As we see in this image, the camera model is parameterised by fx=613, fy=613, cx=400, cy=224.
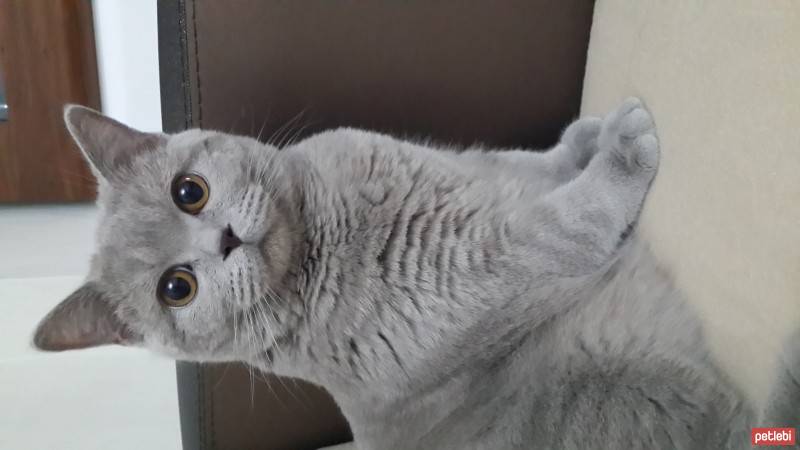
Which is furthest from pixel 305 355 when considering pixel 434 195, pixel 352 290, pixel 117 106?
pixel 117 106

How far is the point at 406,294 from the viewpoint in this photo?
981 millimetres

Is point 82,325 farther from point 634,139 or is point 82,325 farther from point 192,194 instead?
point 634,139

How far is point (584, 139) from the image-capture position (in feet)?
3.95

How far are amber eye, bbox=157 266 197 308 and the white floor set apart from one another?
105cm

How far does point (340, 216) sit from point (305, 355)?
24 cm

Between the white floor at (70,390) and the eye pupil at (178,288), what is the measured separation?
106 centimetres

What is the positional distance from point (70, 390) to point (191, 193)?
1295 millimetres

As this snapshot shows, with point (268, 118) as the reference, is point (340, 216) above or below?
below

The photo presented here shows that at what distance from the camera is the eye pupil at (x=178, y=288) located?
0.96 metres

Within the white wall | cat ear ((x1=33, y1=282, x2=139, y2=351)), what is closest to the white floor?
the white wall

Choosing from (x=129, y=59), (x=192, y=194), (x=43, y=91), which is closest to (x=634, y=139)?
(x=192, y=194)

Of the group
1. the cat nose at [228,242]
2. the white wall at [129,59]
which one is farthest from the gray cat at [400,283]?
the white wall at [129,59]

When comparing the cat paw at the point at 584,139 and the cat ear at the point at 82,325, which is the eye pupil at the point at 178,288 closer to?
the cat ear at the point at 82,325

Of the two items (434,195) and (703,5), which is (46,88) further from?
(703,5)
